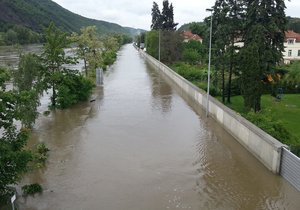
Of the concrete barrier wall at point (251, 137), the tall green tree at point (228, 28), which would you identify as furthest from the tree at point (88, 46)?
the concrete barrier wall at point (251, 137)

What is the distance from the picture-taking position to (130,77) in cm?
4528

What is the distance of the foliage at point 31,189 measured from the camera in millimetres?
11831

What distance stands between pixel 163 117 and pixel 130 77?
22810 millimetres

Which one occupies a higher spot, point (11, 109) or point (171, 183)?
point (11, 109)

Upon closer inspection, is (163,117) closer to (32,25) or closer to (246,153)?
(246,153)

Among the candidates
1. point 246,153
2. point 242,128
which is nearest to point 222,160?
point 246,153

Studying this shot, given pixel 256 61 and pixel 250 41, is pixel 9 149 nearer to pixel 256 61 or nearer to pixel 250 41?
pixel 256 61

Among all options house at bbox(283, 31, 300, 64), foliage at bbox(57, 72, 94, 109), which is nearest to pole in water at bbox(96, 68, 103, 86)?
foliage at bbox(57, 72, 94, 109)

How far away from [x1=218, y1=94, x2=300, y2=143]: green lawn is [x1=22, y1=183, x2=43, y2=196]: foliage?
465 inches

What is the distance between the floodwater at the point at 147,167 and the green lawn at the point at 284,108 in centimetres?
357

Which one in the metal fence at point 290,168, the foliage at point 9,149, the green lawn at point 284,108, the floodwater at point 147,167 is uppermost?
the foliage at point 9,149

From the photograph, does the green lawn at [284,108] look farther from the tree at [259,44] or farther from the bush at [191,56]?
the bush at [191,56]

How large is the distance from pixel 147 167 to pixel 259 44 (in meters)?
11.6

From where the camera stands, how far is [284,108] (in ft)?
80.5
